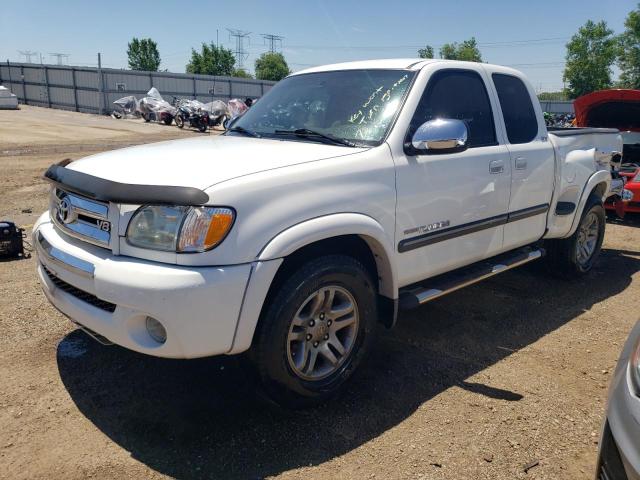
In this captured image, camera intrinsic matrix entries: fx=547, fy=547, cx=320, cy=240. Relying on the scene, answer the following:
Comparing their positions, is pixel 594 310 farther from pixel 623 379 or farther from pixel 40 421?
pixel 40 421

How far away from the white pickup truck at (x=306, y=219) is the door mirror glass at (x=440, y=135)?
1cm

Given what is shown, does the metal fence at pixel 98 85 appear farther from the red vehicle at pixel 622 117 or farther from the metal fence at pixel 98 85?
the red vehicle at pixel 622 117

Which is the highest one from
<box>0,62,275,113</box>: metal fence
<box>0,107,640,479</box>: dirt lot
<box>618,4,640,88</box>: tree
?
<box>618,4,640,88</box>: tree

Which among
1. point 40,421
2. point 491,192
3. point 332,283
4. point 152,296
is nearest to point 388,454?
point 332,283

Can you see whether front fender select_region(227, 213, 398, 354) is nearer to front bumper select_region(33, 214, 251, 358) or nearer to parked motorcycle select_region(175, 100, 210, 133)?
front bumper select_region(33, 214, 251, 358)

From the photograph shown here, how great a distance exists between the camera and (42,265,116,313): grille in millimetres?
2741

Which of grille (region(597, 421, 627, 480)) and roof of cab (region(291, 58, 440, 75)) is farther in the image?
roof of cab (region(291, 58, 440, 75))

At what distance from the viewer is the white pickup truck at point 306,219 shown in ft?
8.44

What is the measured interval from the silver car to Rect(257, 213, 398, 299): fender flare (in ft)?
4.52

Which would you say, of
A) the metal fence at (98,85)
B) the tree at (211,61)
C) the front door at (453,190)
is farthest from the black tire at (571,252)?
the tree at (211,61)

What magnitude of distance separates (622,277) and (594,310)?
133 cm

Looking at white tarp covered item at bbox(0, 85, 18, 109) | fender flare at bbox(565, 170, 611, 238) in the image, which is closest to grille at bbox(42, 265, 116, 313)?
fender flare at bbox(565, 170, 611, 238)

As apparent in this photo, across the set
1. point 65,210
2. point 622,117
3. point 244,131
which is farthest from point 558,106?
point 65,210

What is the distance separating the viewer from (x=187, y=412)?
3070 millimetres
